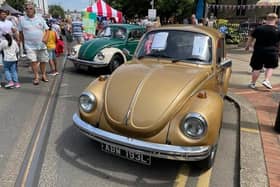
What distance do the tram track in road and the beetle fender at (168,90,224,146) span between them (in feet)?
5.45

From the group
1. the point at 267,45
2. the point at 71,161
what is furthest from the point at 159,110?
the point at 267,45

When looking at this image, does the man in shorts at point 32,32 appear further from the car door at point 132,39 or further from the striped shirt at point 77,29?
the striped shirt at point 77,29

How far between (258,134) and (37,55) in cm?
551

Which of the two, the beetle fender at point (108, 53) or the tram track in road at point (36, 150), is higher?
the beetle fender at point (108, 53)

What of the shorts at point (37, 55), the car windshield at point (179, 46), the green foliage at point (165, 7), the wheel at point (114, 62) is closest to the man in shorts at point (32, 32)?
the shorts at point (37, 55)

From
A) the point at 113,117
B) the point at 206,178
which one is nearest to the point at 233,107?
the point at 206,178

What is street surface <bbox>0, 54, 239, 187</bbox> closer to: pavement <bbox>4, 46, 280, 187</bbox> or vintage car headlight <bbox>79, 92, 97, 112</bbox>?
pavement <bbox>4, 46, 280, 187</bbox>

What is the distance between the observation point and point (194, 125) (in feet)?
10.0

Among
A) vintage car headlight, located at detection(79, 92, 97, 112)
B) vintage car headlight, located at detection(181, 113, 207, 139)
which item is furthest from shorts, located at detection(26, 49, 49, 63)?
vintage car headlight, located at detection(181, 113, 207, 139)

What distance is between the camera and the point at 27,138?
425 centimetres

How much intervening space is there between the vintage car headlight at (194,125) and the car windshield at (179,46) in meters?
1.41

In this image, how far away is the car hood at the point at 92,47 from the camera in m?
8.48

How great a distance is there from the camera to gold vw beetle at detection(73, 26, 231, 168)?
3.03 m

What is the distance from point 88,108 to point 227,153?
202 cm
